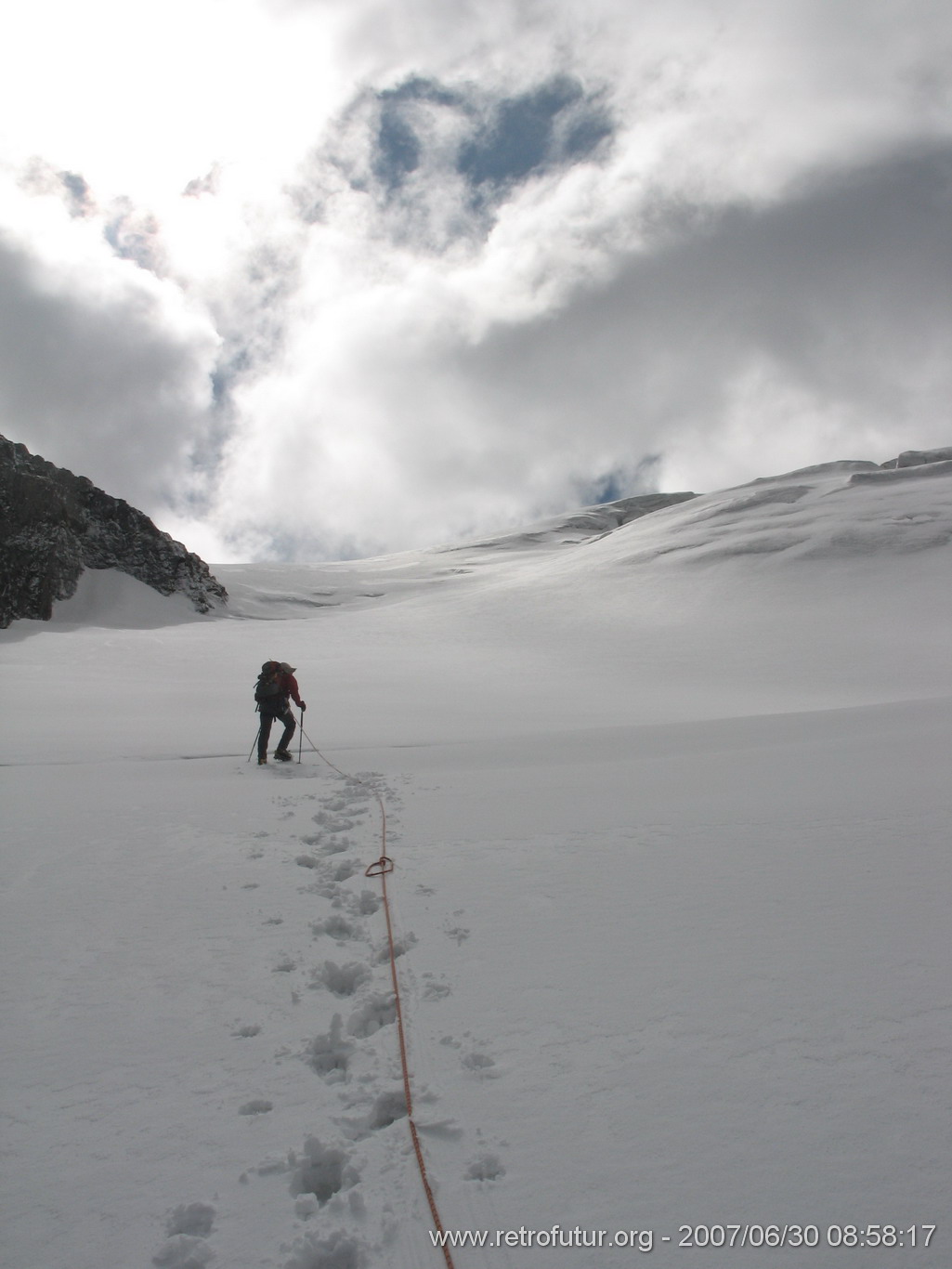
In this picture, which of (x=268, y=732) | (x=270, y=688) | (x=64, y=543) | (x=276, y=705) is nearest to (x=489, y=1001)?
(x=268, y=732)

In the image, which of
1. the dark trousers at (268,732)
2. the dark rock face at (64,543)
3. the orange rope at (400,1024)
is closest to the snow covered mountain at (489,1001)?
the orange rope at (400,1024)

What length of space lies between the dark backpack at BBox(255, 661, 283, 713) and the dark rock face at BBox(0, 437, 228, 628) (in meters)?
28.0

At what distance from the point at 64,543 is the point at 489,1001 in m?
42.1

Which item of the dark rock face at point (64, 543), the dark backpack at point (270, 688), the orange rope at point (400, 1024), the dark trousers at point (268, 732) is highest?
the dark rock face at point (64, 543)

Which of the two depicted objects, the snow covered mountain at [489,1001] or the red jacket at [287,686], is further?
the red jacket at [287,686]

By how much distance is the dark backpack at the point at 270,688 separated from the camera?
10.8 metres

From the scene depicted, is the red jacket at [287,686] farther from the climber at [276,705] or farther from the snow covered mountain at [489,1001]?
the snow covered mountain at [489,1001]

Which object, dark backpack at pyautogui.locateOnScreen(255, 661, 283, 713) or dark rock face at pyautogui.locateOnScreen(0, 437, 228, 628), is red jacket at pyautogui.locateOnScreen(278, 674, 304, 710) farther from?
dark rock face at pyautogui.locateOnScreen(0, 437, 228, 628)

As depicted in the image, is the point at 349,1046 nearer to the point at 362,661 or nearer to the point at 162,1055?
the point at 162,1055

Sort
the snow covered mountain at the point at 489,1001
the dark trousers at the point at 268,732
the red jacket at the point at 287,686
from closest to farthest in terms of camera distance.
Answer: the snow covered mountain at the point at 489,1001 → the dark trousers at the point at 268,732 → the red jacket at the point at 287,686

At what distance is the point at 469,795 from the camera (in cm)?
805

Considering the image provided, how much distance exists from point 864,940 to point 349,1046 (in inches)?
123

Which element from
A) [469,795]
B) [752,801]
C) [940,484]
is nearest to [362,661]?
[469,795]

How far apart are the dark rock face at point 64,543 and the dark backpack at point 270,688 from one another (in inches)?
1102
